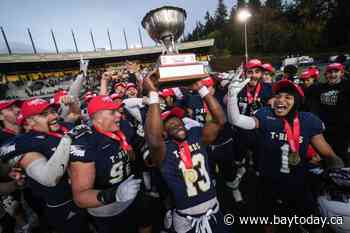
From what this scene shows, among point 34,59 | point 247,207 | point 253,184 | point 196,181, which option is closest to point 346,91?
point 253,184

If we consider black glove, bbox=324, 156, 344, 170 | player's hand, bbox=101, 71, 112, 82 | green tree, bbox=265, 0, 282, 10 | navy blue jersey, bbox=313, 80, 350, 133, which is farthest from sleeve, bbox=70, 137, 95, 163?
green tree, bbox=265, 0, 282, 10

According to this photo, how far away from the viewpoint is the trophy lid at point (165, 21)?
2.66 meters

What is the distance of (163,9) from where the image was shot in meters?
2.66

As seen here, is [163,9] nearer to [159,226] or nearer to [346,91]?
[159,226]

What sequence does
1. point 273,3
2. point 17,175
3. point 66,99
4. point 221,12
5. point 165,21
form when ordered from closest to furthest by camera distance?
1. point 165,21
2. point 17,175
3. point 66,99
4. point 273,3
5. point 221,12

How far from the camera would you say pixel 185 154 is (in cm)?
247

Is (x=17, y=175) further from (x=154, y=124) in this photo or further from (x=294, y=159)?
(x=294, y=159)

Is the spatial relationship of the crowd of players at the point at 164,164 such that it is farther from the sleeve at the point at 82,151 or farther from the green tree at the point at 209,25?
the green tree at the point at 209,25

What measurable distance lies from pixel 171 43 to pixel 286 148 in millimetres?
2098

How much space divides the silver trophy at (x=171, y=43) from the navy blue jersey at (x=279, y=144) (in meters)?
1.25

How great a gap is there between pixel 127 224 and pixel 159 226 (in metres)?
1.24

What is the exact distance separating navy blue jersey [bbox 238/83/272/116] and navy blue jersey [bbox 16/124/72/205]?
3.67 meters

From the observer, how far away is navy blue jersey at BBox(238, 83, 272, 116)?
4.54 m

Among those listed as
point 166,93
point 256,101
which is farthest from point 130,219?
point 256,101
